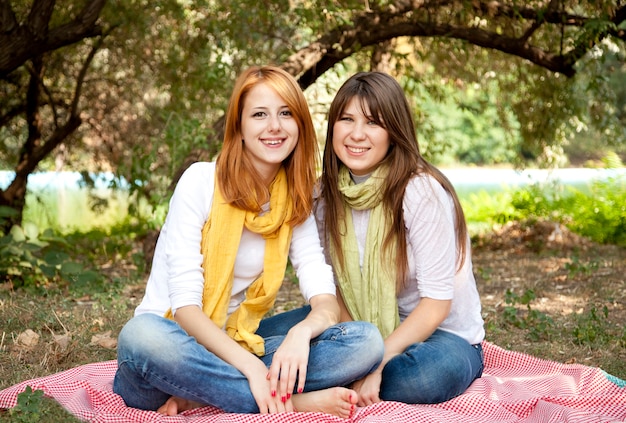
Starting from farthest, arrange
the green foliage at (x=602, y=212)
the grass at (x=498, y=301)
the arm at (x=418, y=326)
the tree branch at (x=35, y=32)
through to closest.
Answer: the green foliage at (x=602, y=212), the tree branch at (x=35, y=32), the grass at (x=498, y=301), the arm at (x=418, y=326)

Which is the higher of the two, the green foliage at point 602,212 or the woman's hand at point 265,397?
the woman's hand at point 265,397

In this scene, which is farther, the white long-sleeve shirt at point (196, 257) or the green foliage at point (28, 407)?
the white long-sleeve shirt at point (196, 257)

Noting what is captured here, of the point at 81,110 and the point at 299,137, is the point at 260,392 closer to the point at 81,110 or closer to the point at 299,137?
the point at 299,137

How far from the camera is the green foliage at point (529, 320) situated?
12.7 ft

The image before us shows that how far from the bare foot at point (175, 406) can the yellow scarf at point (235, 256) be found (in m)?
0.26

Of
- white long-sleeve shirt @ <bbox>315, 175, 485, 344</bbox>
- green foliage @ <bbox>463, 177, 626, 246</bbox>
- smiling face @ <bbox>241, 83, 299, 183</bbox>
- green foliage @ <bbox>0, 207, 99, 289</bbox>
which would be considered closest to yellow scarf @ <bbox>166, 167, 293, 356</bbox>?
smiling face @ <bbox>241, 83, 299, 183</bbox>

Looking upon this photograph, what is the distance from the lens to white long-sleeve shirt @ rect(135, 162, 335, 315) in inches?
98.1

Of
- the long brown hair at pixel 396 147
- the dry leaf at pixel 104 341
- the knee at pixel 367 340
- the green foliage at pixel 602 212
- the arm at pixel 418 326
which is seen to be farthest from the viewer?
the green foliage at pixel 602 212

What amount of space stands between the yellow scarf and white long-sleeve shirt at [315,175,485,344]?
18.1 inches

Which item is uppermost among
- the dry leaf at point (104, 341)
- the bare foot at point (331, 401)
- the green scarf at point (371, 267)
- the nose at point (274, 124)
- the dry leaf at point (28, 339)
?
the nose at point (274, 124)

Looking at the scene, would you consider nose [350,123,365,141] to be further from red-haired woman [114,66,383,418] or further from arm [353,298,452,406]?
arm [353,298,452,406]

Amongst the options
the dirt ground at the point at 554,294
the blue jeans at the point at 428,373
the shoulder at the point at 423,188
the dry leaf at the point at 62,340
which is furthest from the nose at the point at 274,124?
the dirt ground at the point at 554,294

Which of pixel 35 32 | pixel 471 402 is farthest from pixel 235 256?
pixel 35 32

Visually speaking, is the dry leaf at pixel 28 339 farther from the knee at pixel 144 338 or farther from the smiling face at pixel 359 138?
the smiling face at pixel 359 138
